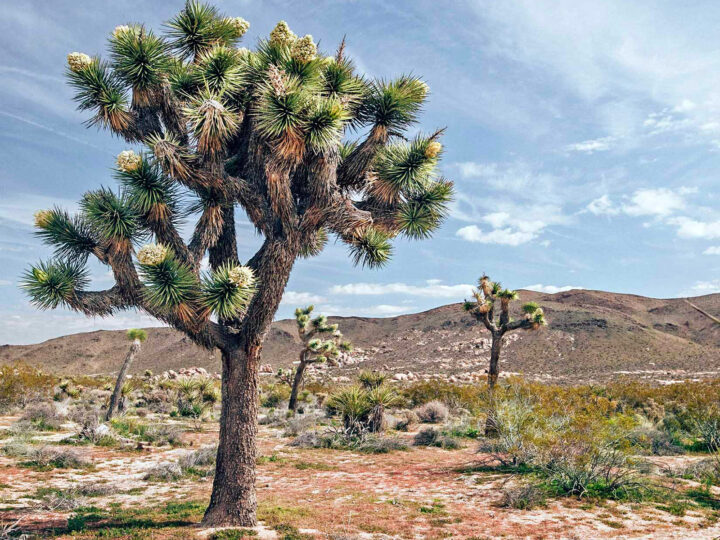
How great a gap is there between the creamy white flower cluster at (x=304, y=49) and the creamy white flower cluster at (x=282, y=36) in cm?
31

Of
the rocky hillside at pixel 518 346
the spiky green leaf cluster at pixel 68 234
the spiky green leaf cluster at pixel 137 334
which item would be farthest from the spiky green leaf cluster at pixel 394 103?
the rocky hillside at pixel 518 346

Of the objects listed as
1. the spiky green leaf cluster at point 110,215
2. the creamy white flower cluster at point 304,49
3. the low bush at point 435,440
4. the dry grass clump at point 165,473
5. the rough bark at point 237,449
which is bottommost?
the dry grass clump at point 165,473

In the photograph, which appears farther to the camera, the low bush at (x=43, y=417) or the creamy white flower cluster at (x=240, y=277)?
the low bush at (x=43, y=417)

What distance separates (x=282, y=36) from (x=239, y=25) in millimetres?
1559

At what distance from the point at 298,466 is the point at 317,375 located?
4515cm

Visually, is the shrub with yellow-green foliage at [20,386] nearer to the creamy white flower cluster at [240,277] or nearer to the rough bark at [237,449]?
the rough bark at [237,449]

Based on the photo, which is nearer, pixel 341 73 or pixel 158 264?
pixel 158 264

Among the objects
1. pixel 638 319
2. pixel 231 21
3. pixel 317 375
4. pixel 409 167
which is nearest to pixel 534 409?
pixel 409 167

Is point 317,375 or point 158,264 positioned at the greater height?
point 158,264

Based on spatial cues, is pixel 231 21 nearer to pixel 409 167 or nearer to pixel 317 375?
pixel 409 167

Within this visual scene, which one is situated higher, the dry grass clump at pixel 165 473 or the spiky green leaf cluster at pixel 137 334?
the spiky green leaf cluster at pixel 137 334

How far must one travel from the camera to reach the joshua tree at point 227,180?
295 inches

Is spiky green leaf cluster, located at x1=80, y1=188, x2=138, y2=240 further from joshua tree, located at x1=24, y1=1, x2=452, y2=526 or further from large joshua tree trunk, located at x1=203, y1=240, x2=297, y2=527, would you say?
large joshua tree trunk, located at x1=203, y1=240, x2=297, y2=527

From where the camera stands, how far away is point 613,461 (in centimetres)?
960
